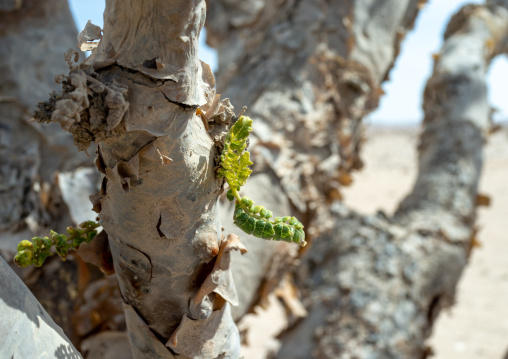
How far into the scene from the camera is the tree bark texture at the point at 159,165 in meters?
0.45

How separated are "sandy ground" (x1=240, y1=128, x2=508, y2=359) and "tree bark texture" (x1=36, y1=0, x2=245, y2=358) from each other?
59.8 inches

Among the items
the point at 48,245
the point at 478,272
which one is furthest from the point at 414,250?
the point at 478,272

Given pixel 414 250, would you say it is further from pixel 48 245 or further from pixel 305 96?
pixel 48 245

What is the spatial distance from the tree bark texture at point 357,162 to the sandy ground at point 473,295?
0.30 m

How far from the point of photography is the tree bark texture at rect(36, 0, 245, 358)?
451 millimetres

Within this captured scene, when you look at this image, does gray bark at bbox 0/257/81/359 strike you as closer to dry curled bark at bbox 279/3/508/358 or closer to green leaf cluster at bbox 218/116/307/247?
green leaf cluster at bbox 218/116/307/247

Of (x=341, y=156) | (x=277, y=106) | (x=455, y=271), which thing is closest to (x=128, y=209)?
(x=277, y=106)

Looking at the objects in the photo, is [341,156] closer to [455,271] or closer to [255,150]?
[255,150]

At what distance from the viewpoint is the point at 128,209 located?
0.55 meters

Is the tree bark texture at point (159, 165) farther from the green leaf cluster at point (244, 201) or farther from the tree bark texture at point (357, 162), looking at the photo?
the tree bark texture at point (357, 162)

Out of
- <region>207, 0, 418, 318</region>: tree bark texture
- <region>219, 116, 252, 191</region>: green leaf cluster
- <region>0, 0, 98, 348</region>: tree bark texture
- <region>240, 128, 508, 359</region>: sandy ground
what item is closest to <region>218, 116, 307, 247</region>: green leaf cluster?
<region>219, 116, 252, 191</region>: green leaf cluster

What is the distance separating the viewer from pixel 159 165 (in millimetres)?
505

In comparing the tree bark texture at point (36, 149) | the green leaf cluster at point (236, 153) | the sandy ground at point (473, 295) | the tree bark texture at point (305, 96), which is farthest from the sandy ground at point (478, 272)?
the green leaf cluster at point (236, 153)

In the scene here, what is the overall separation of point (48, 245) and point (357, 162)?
1.44 meters
